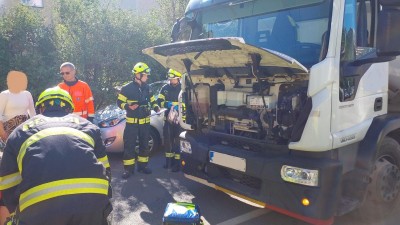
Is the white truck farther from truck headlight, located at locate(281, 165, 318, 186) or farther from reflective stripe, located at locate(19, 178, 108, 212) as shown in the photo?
reflective stripe, located at locate(19, 178, 108, 212)

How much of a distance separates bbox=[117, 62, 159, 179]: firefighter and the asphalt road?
0.36m

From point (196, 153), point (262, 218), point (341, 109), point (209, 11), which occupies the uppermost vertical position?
point (209, 11)

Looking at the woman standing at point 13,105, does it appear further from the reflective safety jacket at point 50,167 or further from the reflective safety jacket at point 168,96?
the reflective safety jacket at point 50,167

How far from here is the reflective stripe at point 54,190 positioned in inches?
80.3

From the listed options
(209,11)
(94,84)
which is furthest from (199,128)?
(94,84)

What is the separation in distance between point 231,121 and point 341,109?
3.88 ft

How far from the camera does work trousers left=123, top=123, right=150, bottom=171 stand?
5.39 metres

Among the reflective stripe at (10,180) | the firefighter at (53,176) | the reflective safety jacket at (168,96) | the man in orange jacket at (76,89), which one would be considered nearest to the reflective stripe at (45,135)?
the firefighter at (53,176)

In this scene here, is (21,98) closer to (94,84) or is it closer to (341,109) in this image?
(341,109)

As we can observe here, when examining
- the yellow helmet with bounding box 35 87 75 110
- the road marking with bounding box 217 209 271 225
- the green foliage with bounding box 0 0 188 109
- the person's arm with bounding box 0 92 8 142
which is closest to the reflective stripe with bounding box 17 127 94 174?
the yellow helmet with bounding box 35 87 75 110

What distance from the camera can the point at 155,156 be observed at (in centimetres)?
672

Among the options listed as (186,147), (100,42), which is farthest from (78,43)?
(186,147)

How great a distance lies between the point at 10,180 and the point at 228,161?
6.78ft

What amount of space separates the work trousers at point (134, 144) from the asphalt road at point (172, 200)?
0.76 feet
